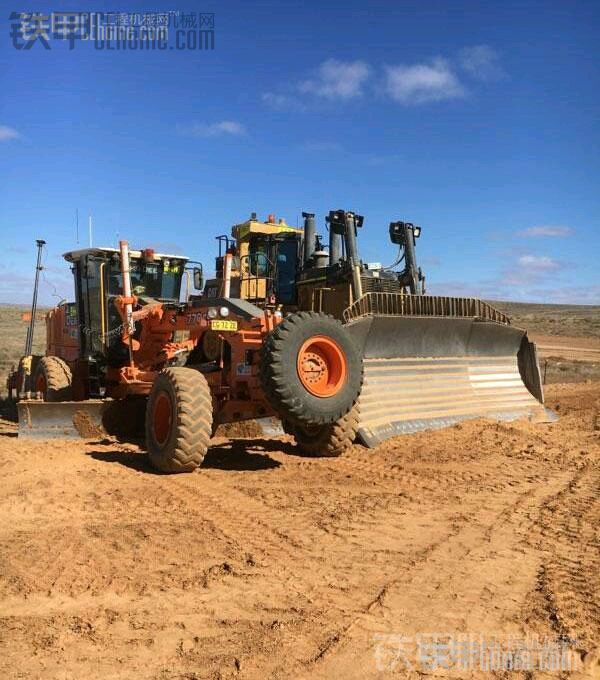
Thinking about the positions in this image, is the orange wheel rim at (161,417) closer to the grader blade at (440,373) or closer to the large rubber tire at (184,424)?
the large rubber tire at (184,424)

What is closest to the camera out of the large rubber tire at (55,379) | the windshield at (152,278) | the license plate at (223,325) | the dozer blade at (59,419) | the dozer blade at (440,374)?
the license plate at (223,325)

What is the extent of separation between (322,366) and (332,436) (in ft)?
3.18

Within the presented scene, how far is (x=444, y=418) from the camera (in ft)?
29.9

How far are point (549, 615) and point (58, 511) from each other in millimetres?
3741

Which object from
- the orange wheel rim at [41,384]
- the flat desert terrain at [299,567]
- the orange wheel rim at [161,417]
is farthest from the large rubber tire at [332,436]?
the orange wheel rim at [41,384]

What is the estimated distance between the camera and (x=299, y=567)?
407 centimetres

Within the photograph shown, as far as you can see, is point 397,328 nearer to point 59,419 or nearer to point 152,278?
point 152,278

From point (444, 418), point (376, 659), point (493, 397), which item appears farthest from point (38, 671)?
point (493, 397)

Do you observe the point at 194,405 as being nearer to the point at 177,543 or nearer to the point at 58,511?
the point at 58,511

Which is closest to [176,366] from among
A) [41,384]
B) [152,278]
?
[152,278]

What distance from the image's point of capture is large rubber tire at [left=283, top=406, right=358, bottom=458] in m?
7.21

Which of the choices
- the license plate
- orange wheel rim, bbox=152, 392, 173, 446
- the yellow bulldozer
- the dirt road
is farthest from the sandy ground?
orange wheel rim, bbox=152, 392, 173, 446

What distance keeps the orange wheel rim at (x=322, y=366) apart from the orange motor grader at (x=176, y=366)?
0.01 m

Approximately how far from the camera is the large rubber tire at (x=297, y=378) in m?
6.19
